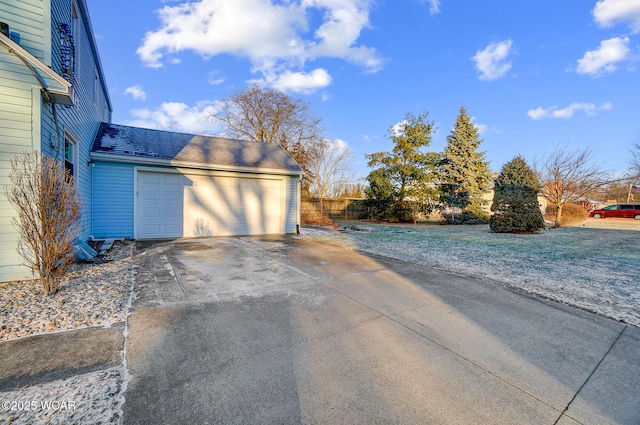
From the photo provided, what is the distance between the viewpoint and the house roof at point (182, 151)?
8320mm

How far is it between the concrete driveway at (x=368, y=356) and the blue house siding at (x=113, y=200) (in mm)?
4929

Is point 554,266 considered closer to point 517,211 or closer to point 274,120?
point 517,211

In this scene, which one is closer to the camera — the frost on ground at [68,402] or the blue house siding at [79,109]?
the frost on ground at [68,402]

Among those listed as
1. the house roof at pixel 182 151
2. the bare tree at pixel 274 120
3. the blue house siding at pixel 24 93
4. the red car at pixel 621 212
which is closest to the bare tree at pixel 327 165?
the bare tree at pixel 274 120

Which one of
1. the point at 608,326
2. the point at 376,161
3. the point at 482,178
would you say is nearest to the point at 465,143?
the point at 482,178

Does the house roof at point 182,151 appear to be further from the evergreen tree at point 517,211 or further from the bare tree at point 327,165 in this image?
the bare tree at point 327,165

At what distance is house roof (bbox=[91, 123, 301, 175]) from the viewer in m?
8.32

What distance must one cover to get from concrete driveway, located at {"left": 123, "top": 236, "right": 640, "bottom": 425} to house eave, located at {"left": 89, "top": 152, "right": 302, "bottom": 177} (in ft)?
17.4

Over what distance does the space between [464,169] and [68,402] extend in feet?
71.1

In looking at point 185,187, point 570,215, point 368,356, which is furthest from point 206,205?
point 570,215

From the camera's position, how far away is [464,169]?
64.3ft

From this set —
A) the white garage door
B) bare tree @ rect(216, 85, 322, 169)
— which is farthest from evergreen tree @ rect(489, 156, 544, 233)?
bare tree @ rect(216, 85, 322, 169)

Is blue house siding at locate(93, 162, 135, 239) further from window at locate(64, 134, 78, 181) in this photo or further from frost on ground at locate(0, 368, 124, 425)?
frost on ground at locate(0, 368, 124, 425)

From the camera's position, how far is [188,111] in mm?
21938
